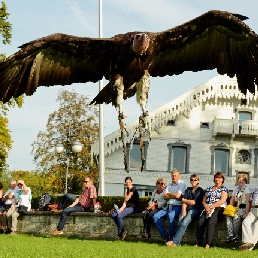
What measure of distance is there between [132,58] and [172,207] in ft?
15.6

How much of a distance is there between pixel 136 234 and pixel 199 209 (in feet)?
5.48

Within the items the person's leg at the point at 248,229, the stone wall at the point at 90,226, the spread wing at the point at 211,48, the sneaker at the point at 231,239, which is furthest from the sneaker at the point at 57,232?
the spread wing at the point at 211,48

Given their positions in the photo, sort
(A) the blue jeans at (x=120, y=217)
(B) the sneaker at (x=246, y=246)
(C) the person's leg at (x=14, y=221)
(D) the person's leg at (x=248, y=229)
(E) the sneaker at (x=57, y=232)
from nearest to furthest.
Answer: (B) the sneaker at (x=246, y=246) < (D) the person's leg at (x=248, y=229) < (A) the blue jeans at (x=120, y=217) < (E) the sneaker at (x=57, y=232) < (C) the person's leg at (x=14, y=221)

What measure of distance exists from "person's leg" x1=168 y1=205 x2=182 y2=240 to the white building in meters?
18.6

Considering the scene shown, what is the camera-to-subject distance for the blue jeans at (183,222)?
33.5 feet

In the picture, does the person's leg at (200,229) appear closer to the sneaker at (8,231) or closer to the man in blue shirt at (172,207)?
the man in blue shirt at (172,207)

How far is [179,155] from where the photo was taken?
3056 cm

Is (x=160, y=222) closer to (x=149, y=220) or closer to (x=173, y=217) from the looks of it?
(x=173, y=217)

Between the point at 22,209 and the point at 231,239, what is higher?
the point at 22,209

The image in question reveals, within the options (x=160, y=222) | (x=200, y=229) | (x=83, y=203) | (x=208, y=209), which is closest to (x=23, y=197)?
(x=83, y=203)

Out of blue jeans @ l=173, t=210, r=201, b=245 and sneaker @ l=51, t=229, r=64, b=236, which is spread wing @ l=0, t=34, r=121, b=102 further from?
sneaker @ l=51, t=229, r=64, b=236

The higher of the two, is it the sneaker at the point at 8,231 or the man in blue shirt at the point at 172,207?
the man in blue shirt at the point at 172,207

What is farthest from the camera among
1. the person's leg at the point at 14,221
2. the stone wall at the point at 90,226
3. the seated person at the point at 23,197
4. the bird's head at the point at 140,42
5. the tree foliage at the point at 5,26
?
the tree foliage at the point at 5,26

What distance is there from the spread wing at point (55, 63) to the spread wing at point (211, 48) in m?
0.68
